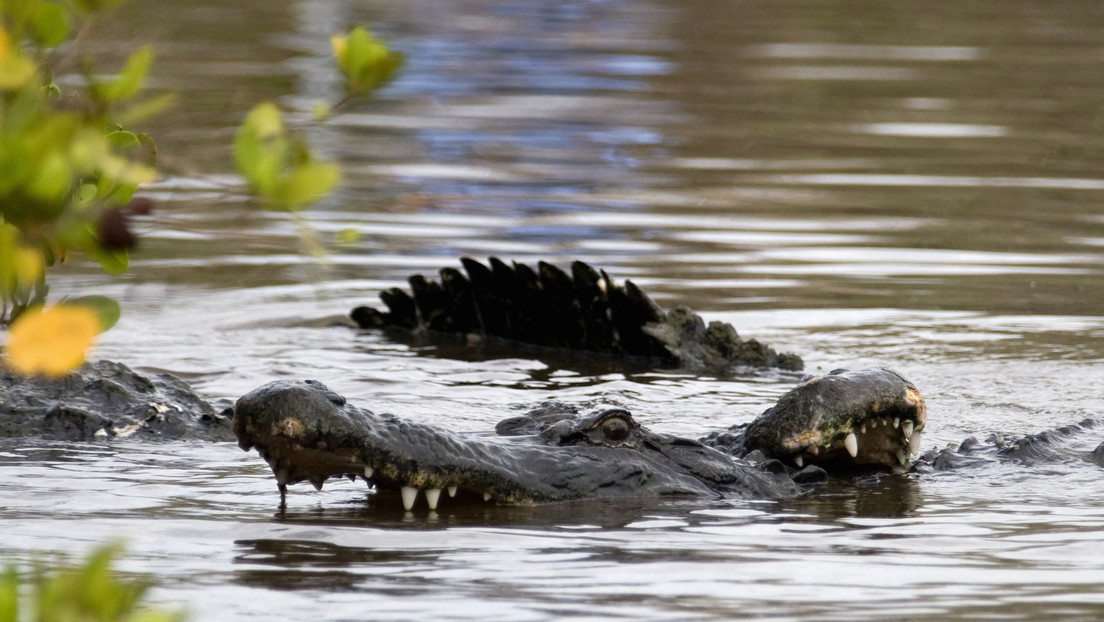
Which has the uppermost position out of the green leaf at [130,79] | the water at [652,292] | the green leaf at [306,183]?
the green leaf at [130,79]

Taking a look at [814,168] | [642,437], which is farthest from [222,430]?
[814,168]

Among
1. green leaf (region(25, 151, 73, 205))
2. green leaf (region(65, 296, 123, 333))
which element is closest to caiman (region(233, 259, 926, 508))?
green leaf (region(65, 296, 123, 333))

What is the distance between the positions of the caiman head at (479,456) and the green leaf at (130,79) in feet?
5.18

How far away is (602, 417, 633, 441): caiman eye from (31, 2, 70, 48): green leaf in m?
2.58

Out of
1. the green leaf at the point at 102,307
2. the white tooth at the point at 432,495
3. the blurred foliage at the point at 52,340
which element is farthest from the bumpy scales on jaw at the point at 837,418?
the blurred foliage at the point at 52,340

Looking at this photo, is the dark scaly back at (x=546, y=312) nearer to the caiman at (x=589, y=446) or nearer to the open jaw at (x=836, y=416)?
the caiman at (x=589, y=446)

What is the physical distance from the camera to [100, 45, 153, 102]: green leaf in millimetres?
2180

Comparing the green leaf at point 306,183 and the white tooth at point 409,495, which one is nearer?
the green leaf at point 306,183

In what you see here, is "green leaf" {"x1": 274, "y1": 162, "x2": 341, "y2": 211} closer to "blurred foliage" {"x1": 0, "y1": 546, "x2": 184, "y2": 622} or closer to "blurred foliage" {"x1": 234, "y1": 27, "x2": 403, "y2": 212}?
"blurred foliage" {"x1": 234, "y1": 27, "x2": 403, "y2": 212}

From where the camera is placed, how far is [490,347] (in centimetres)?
768

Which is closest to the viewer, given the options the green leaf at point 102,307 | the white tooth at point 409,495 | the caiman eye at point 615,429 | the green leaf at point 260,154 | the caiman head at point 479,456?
the green leaf at point 260,154

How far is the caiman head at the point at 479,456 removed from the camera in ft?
12.3

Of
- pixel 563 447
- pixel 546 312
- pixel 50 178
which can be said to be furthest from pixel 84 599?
pixel 546 312

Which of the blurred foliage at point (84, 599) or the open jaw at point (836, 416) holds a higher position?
the blurred foliage at point (84, 599)
